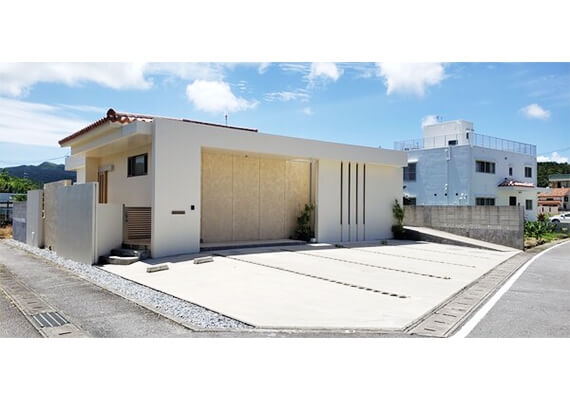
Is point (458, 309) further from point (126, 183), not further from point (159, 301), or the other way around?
point (126, 183)

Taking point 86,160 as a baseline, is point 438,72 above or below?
above

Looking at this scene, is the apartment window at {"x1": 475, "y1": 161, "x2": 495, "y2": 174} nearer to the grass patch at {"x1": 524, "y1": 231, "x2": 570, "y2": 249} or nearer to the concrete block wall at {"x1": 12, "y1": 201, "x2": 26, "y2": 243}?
the grass patch at {"x1": 524, "y1": 231, "x2": 570, "y2": 249}

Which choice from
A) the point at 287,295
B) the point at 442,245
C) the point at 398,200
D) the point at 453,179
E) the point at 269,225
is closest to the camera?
the point at 287,295

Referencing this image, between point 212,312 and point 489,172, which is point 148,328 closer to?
point 212,312

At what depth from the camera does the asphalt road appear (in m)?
4.57

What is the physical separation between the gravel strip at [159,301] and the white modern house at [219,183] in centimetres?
123

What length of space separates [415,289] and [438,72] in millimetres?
3754

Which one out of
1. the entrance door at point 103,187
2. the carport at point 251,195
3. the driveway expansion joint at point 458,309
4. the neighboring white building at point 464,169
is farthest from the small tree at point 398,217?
the entrance door at point 103,187

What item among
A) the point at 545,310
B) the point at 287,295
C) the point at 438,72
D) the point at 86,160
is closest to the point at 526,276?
the point at 545,310

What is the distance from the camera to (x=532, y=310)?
18.3 ft

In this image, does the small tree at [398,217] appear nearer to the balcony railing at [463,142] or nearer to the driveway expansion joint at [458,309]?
the driveway expansion joint at [458,309]

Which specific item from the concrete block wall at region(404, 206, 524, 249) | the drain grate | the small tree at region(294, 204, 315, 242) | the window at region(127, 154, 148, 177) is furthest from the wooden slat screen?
the concrete block wall at region(404, 206, 524, 249)

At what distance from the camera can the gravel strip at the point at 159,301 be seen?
191 inches

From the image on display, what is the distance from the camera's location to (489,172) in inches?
920
